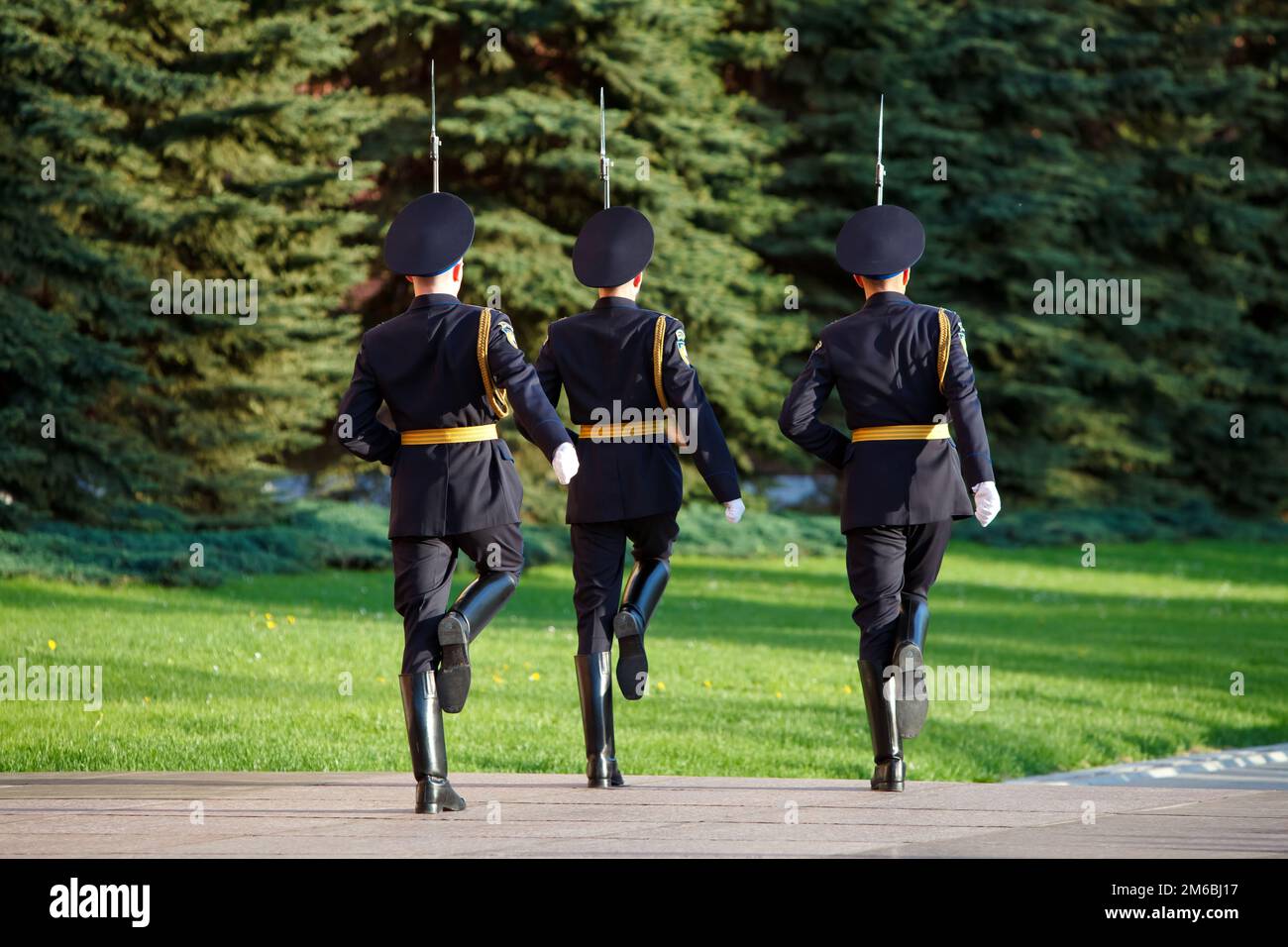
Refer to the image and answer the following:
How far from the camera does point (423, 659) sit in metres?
6.98

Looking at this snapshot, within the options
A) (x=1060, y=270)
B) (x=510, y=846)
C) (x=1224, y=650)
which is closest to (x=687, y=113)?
(x=1060, y=270)

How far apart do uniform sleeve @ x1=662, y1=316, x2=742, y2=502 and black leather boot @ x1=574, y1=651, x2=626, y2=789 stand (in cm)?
83

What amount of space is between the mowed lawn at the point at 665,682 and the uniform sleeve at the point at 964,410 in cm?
218

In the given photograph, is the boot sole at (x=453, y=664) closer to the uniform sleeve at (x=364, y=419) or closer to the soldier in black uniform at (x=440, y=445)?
the soldier in black uniform at (x=440, y=445)

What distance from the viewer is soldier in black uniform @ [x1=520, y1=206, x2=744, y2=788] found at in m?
7.57

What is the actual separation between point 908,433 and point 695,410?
85 centimetres

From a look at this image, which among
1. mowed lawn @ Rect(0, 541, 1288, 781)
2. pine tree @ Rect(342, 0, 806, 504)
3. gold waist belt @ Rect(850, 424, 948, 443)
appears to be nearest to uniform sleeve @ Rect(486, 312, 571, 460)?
gold waist belt @ Rect(850, 424, 948, 443)

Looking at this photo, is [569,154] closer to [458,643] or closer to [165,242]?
[165,242]

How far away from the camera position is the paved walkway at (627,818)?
6.11 m

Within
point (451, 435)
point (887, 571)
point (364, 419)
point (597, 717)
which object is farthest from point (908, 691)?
point (364, 419)
